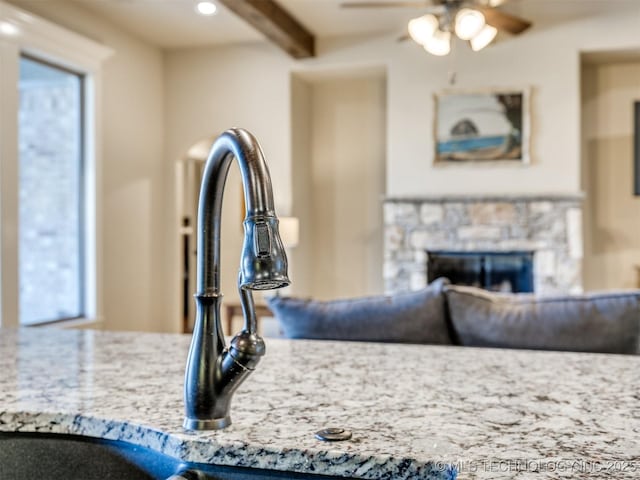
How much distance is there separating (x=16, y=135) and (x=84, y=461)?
3.92m

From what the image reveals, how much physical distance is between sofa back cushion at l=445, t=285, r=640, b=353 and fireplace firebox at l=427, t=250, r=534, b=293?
3.43 meters

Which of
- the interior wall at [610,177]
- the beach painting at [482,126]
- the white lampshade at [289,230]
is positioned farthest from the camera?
the interior wall at [610,177]

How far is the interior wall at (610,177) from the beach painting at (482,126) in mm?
812

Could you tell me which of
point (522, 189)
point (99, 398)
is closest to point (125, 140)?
point (522, 189)

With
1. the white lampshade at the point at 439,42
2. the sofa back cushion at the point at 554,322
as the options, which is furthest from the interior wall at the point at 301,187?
the sofa back cushion at the point at 554,322

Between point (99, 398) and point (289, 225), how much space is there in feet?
14.4

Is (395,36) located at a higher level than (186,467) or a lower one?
higher

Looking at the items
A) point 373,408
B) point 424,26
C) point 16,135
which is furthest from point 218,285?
point 16,135

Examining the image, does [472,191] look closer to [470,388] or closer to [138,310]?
[138,310]

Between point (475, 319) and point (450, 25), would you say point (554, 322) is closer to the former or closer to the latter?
point (475, 319)

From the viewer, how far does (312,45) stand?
228 inches

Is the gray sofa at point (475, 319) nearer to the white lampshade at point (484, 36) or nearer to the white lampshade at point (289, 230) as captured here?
the white lampshade at point (484, 36)

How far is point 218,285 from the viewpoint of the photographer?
0.83 meters

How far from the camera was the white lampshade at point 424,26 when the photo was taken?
11.9 ft
